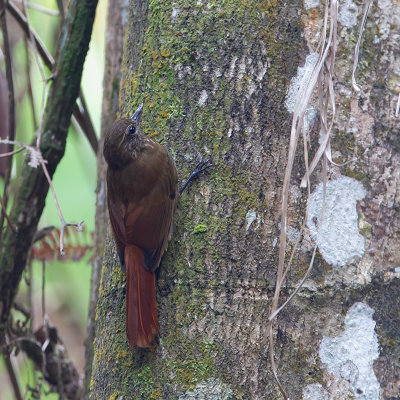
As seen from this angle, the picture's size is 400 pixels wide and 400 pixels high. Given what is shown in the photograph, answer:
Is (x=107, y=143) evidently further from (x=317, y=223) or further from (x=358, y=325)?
(x=358, y=325)

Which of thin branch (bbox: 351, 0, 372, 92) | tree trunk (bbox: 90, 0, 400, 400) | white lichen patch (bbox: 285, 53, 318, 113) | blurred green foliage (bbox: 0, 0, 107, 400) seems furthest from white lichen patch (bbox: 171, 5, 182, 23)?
blurred green foliage (bbox: 0, 0, 107, 400)

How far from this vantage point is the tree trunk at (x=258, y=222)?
1581 mm

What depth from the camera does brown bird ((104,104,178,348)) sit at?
1.66 meters

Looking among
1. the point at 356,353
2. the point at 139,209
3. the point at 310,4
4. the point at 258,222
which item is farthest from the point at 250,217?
the point at 310,4

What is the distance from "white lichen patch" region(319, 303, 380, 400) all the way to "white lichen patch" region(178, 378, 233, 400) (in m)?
0.27

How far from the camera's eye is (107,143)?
2.30 m

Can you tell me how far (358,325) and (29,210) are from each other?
4.97 ft

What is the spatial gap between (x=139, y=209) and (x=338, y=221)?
0.73 meters

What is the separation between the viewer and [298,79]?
1.73m

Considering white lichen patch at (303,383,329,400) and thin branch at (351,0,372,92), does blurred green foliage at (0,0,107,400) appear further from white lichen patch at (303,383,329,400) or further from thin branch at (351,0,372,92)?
white lichen patch at (303,383,329,400)

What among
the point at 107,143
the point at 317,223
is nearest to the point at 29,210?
the point at 107,143

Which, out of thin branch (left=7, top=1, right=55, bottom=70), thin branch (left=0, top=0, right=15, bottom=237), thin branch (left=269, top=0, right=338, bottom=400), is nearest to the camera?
thin branch (left=269, top=0, right=338, bottom=400)

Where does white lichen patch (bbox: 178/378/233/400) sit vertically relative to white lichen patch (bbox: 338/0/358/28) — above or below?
below

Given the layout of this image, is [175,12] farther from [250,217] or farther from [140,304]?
[140,304]
